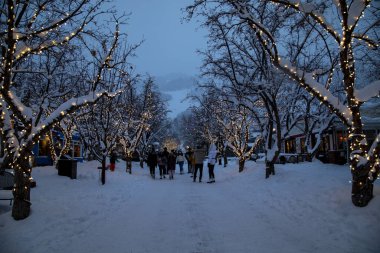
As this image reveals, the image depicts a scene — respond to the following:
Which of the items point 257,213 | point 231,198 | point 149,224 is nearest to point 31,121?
point 149,224

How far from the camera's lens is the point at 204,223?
7.25m

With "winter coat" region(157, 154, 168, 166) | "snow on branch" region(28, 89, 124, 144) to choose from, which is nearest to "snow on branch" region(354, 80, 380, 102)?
"snow on branch" region(28, 89, 124, 144)

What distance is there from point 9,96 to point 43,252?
143 inches

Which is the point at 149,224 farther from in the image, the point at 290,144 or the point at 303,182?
the point at 290,144

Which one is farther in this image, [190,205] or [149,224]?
[190,205]

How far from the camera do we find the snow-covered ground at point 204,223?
555 centimetres

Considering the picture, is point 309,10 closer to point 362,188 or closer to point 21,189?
point 362,188

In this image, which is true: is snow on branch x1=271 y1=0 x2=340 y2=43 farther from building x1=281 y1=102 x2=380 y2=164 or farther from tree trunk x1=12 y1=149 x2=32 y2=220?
building x1=281 y1=102 x2=380 y2=164

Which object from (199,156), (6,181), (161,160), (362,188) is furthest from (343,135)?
(6,181)

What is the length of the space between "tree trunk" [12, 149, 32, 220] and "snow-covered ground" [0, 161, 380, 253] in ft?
0.73

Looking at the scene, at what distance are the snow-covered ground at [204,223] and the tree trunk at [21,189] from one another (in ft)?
0.73

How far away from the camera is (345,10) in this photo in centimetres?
738

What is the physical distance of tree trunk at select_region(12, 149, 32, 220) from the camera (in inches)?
281

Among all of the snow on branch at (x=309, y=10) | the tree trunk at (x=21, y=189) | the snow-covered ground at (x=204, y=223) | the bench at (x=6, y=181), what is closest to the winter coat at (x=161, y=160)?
the snow-covered ground at (x=204, y=223)
